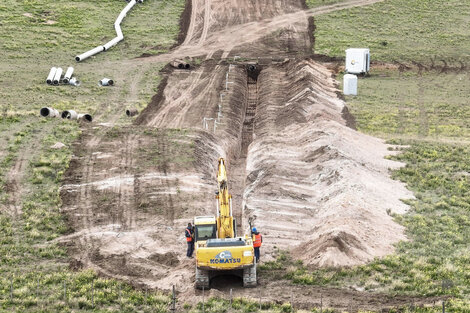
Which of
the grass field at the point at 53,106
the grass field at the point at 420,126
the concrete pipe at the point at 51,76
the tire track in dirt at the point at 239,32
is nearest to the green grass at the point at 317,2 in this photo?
the tire track in dirt at the point at 239,32

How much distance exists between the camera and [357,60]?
63875 millimetres

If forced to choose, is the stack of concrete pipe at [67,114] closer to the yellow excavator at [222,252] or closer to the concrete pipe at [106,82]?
the concrete pipe at [106,82]

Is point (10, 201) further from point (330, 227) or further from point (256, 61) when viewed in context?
point (256, 61)

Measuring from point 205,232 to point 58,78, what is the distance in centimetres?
3540

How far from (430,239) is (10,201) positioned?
19021mm

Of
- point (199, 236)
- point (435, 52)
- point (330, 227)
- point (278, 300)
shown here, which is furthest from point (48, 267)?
point (435, 52)

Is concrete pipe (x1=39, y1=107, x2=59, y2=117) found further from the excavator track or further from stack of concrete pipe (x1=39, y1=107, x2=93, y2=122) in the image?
the excavator track

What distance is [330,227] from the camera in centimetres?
2998

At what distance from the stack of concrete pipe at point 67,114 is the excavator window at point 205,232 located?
73.6 ft

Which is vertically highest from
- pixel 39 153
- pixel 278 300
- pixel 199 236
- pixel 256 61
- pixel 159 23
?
pixel 159 23

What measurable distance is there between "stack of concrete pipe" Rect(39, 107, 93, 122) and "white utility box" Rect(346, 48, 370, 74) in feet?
84.4

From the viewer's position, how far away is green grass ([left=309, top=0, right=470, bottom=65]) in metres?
70.7

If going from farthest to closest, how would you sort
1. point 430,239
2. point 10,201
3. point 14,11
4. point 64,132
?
1. point 14,11
2. point 64,132
3. point 10,201
4. point 430,239

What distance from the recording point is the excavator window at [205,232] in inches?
1079
